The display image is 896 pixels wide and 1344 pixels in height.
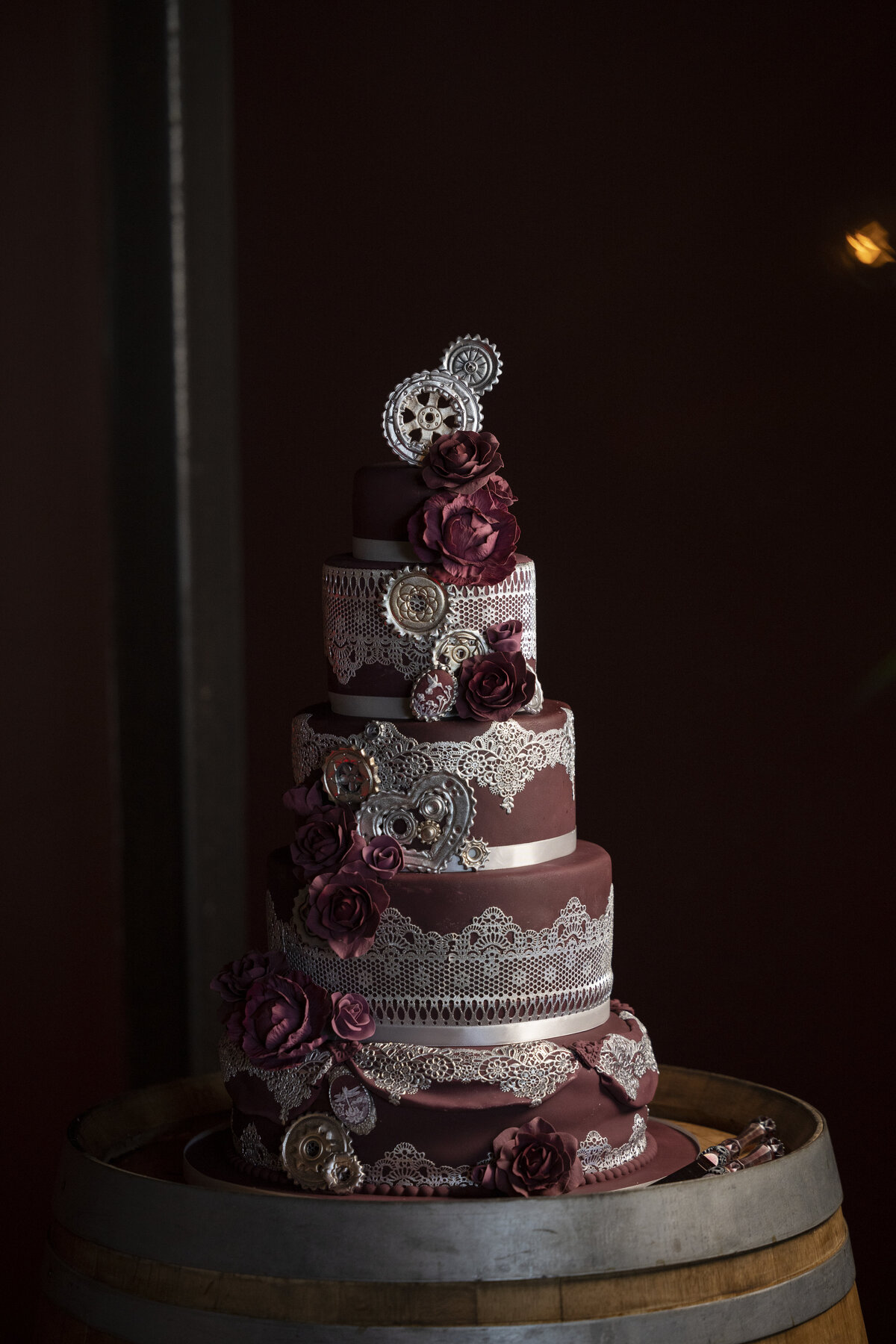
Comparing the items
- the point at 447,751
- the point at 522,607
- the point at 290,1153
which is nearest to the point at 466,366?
the point at 522,607

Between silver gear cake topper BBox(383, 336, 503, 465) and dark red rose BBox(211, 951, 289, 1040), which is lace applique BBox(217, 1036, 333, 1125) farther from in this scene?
silver gear cake topper BBox(383, 336, 503, 465)

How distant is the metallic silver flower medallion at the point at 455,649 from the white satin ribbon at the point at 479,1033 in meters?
0.46

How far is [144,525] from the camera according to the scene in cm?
358

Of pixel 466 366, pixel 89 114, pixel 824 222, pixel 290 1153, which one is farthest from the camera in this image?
pixel 89 114

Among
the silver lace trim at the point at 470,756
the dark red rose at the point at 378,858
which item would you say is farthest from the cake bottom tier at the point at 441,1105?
the silver lace trim at the point at 470,756

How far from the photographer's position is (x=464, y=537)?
223 cm

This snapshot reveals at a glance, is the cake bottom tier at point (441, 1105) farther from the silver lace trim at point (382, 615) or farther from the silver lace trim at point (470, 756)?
the silver lace trim at point (382, 615)

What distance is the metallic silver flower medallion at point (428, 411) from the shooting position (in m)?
2.31

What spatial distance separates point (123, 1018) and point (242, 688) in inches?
29.0

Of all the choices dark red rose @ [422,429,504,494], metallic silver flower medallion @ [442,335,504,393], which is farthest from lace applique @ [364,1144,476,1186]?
metallic silver flower medallion @ [442,335,504,393]

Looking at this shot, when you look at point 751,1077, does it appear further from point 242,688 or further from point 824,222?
point 824,222

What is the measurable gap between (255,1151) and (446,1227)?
Answer: 40 centimetres

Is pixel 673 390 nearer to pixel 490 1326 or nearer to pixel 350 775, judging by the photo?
pixel 350 775

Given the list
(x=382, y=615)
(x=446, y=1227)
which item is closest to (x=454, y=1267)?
(x=446, y=1227)
